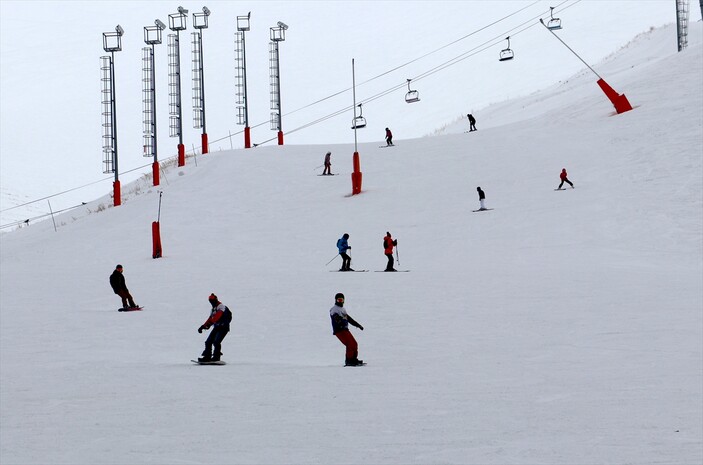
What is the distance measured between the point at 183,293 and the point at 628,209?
1658 cm

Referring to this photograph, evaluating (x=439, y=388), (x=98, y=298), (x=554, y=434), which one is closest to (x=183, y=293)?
(x=98, y=298)

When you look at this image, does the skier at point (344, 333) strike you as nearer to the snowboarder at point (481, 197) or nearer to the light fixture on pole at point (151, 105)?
the snowboarder at point (481, 197)

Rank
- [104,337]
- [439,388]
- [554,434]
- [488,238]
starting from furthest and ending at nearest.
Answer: [488,238]
[104,337]
[439,388]
[554,434]

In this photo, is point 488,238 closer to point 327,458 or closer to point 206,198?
point 206,198

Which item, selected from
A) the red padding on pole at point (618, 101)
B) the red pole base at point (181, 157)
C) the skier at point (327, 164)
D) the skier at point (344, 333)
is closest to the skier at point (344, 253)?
the skier at point (344, 333)

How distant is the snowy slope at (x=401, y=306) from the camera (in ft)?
45.1

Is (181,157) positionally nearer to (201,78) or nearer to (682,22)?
(201,78)

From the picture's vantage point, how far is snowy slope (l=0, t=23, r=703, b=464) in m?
13.7

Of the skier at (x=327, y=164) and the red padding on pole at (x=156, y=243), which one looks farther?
the skier at (x=327, y=164)

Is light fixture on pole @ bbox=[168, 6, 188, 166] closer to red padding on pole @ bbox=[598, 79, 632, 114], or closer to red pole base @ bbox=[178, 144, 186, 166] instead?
red pole base @ bbox=[178, 144, 186, 166]

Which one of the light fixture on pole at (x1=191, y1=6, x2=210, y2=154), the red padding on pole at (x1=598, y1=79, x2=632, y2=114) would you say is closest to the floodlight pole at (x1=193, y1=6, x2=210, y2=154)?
the light fixture on pole at (x1=191, y1=6, x2=210, y2=154)

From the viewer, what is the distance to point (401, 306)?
26266mm

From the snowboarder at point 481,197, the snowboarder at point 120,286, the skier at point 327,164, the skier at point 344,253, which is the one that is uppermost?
the skier at point 327,164

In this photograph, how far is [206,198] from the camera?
167 feet
